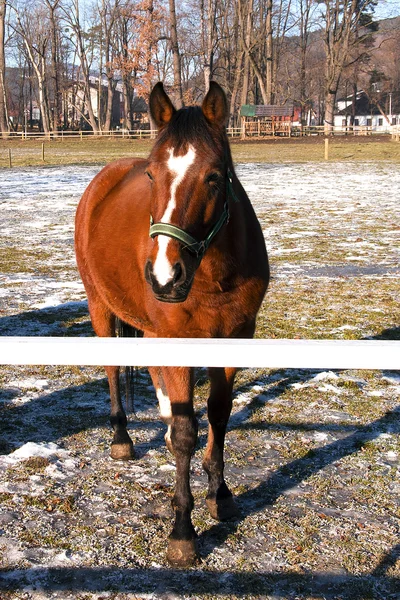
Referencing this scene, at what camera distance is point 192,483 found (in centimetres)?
392

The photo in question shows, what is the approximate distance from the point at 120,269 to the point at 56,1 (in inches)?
2458

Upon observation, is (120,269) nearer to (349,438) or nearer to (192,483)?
(192,483)

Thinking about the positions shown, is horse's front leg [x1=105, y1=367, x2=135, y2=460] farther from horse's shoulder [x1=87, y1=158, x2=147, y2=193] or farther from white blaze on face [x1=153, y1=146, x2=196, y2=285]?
white blaze on face [x1=153, y1=146, x2=196, y2=285]

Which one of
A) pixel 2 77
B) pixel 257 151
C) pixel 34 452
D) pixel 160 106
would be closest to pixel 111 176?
pixel 160 106

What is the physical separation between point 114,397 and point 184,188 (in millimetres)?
2142

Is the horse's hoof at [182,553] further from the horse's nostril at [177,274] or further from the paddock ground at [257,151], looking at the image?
the paddock ground at [257,151]

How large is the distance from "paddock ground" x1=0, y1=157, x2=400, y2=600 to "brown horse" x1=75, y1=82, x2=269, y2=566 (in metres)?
0.21

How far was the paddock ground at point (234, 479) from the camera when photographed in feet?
9.86

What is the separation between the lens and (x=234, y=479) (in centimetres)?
394

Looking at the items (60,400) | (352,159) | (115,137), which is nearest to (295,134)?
(115,137)

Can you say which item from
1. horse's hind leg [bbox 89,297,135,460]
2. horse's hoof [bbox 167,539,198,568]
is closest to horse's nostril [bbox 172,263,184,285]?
horse's hoof [bbox 167,539,198,568]

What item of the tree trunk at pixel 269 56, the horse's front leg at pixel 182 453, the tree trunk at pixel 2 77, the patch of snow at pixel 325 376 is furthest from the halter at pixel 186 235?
the tree trunk at pixel 269 56

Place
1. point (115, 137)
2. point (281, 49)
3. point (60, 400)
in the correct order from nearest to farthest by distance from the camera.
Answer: point (60, 400) → point (115, 137) → point (281, 49)

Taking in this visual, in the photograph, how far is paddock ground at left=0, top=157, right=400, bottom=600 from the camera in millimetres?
3006
